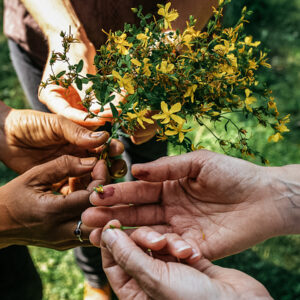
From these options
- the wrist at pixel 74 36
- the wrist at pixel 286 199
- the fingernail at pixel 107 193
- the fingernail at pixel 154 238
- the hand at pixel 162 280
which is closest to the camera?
the hand at pixel 162 280

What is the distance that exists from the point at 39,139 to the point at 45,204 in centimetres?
→ 44

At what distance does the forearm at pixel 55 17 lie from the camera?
1.76 metres

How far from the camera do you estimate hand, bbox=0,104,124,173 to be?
5.04 ft

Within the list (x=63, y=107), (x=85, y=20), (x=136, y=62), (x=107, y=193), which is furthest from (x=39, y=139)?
(x=136, y=62)

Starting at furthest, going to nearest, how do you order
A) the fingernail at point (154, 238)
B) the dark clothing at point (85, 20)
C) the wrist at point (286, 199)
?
the dark clothing at point (85, 20), the wrist at point (286, 199), the fingernail at point (154, 238)

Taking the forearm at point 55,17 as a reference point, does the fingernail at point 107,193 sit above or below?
below

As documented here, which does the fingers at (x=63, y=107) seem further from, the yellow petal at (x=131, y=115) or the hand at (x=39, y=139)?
the yellow petal at (x=131, y=115)

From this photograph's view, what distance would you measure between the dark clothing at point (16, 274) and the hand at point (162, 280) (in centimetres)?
113

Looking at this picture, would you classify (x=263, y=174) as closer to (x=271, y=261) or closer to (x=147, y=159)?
(x=147, y=159)

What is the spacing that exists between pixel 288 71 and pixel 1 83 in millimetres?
3710

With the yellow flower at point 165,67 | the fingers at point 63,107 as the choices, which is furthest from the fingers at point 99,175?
the yellow flower at point 165,67

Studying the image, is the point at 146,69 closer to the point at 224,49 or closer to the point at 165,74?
the point at 165,74

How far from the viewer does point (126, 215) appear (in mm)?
1491

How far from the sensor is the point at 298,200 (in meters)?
1.54
